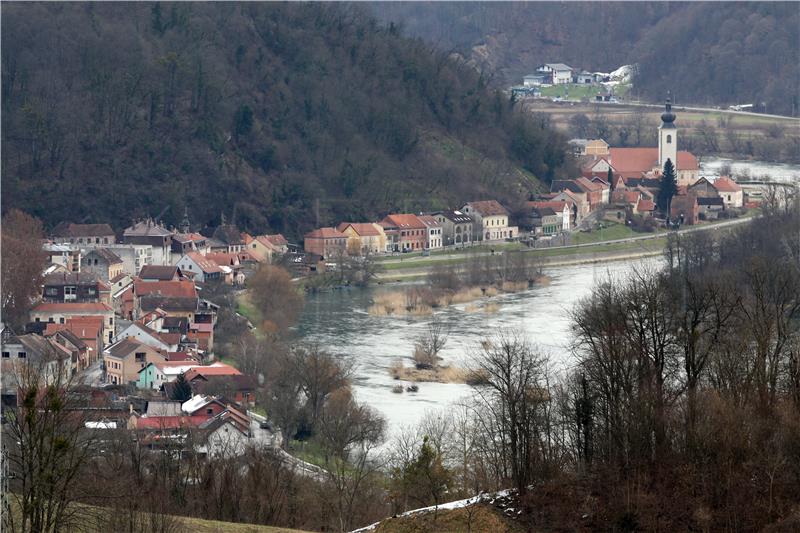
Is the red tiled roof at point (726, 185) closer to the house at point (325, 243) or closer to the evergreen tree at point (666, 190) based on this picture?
the evergreen tree at point (666, 190)

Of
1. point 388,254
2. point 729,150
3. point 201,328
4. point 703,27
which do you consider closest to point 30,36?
point 388,254

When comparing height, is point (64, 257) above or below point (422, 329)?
above

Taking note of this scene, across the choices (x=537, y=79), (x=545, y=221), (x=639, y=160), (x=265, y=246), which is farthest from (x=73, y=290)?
(x=537, y=79)

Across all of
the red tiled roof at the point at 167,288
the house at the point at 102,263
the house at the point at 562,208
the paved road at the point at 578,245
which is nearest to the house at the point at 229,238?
the paved road at the point at 578,245

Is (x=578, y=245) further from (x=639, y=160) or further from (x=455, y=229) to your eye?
(x=639, y=160)

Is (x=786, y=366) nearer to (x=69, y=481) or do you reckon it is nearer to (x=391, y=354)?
(x=69, y=481)
